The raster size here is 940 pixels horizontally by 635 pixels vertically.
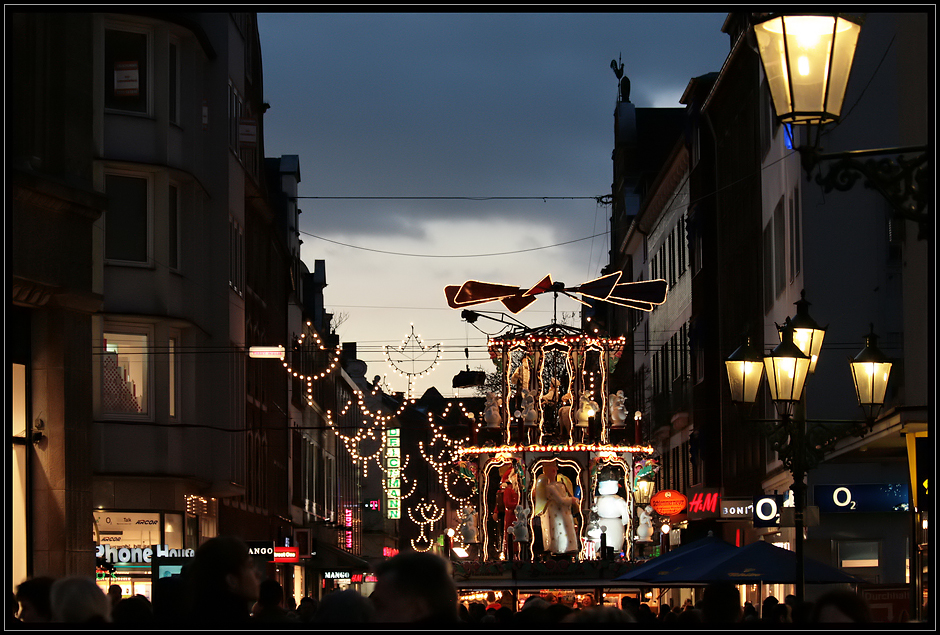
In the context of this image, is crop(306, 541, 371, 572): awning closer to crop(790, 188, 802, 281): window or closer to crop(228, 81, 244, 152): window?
crop(228, 81, 244, 152): window

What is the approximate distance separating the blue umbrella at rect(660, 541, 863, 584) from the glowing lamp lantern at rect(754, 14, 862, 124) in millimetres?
10108

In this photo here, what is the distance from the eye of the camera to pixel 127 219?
29656mm

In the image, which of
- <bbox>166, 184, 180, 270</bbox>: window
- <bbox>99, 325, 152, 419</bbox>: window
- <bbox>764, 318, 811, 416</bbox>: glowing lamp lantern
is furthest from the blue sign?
<bbox>166, 184, 180, 270</bbox>: window

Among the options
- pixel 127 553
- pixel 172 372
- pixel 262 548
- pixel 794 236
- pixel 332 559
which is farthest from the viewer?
pixel 332 559

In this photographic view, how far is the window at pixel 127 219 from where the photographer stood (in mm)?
29375

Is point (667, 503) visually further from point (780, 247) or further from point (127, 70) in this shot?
point (127, 70)

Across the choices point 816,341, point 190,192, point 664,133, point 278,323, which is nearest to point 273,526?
point 278,323

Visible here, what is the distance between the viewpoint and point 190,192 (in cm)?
3103

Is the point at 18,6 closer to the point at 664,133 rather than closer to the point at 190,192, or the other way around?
the point at 190,192

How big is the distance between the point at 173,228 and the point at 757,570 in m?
16.5

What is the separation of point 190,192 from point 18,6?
23.6 meters

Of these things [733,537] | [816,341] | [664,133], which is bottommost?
[733,537]

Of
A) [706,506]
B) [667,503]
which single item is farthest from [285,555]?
[706,506]

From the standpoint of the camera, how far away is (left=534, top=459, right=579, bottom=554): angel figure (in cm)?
3164
